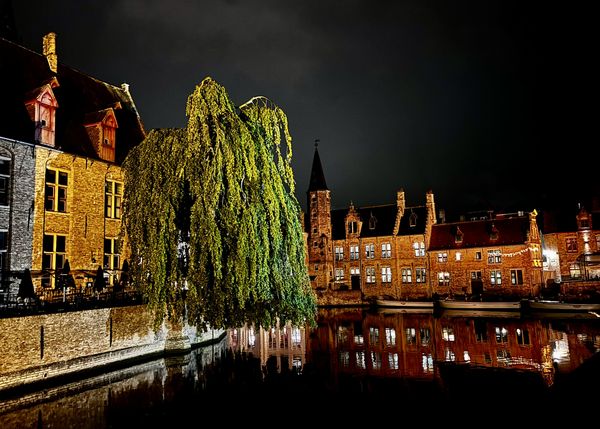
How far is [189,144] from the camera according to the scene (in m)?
→ 12.6

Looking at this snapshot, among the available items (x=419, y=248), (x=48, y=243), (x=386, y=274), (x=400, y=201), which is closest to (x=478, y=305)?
(x=419, y=248)

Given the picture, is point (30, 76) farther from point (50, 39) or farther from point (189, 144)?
point (189, 144)

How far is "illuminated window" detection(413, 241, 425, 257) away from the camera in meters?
40.4

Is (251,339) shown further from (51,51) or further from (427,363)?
(51,51)

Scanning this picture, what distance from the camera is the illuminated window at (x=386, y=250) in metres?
41.5

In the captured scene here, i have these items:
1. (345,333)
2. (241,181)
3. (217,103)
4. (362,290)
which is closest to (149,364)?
(241,181)

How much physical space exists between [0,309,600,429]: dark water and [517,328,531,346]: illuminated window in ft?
0.27

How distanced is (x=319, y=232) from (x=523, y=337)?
77.4 ft

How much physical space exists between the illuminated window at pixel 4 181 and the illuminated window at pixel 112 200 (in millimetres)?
4017

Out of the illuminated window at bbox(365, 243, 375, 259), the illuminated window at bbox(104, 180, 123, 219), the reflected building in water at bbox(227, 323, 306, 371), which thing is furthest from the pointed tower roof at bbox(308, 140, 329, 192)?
the illuminated window at bbox(104, 180, 123, 219)

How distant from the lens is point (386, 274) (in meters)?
41.3

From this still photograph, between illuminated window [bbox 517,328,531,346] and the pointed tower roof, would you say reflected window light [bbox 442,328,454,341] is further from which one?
the pointed tower roof

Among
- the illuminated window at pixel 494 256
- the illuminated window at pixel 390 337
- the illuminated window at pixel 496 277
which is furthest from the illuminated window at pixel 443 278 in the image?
the illuminated window at pixel 390 337

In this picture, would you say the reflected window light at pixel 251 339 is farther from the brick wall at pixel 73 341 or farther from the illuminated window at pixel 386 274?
the illuminated window at pixel 386 274
